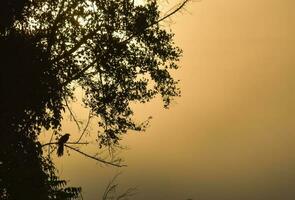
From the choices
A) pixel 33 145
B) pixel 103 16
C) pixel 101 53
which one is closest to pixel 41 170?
pixel 33 145

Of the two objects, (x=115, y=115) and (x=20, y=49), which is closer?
(x=20, y=49)

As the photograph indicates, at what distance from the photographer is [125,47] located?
20.7 meters

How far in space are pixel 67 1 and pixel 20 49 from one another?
2.85m

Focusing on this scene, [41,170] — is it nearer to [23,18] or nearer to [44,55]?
[44,55]

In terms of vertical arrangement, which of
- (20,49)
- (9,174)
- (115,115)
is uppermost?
(20,49)

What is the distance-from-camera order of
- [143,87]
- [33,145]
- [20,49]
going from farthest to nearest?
[143,87] → [33,145] → [20,49]

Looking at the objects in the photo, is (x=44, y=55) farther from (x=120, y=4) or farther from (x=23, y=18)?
(x=120, y=4)

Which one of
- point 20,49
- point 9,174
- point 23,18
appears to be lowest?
point 9,174

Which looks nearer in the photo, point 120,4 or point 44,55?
point 44,55

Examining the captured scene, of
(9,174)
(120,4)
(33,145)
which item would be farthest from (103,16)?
(9,174)

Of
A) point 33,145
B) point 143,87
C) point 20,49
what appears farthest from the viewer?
point 143,87

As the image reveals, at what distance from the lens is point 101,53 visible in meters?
20.3

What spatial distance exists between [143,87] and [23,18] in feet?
16.6

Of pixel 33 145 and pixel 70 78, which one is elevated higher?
pixel 70 78
